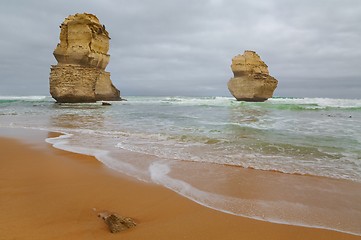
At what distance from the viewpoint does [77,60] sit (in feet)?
107

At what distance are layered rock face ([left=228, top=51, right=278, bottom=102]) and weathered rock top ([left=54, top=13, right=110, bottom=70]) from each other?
2024cm

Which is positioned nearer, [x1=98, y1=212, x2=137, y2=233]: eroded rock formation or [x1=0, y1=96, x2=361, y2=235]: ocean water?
[x1=98, y1=212, x2=137, y2=233]: eroded rock formation

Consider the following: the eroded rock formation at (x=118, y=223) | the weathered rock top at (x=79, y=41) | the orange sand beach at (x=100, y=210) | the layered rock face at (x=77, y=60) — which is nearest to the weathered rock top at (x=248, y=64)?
the layered rock face at (x=77, y=60)

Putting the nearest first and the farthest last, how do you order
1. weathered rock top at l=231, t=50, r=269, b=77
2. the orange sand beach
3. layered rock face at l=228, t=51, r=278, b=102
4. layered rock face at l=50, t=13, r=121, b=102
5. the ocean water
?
the orange sand beach < the ocean water < layered rock face at l=50, t=13, r=121, b=102 < layered rock face at l=228, t=51, r=278, b=102 < weathered rock top at l=231, t=50, r=269, b=77

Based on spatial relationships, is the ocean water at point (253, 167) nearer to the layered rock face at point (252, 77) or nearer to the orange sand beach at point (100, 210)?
the orange sand beach at point (100, 210)

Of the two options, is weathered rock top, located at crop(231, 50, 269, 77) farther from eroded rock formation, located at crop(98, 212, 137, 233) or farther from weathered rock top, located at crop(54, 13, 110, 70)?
eroded rock formation, located at crop(98, 212, 137, 233)

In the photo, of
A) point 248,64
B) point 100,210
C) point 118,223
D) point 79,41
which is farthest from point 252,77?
point 118,223

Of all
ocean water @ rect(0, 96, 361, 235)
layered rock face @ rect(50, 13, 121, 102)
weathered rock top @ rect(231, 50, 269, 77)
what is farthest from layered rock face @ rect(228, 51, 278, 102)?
ocean water @ rect(0, 96, 361, 235)

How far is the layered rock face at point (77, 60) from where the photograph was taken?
32.0m

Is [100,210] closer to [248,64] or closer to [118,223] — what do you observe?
[118,223]

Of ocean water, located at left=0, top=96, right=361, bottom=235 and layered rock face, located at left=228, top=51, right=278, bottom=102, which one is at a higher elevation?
layered rock face, located at left=228, top=51, right=278, bottom=102

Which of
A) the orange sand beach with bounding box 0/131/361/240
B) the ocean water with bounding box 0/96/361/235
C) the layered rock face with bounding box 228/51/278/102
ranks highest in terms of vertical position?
the layered rock face with bounding box 228/51/278/102

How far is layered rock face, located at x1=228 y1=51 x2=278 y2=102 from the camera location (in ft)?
134

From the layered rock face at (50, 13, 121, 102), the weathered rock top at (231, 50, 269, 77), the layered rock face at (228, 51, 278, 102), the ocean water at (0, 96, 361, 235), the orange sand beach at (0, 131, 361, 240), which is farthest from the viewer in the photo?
the weathered rock top at (231, 50, 269, 77)
